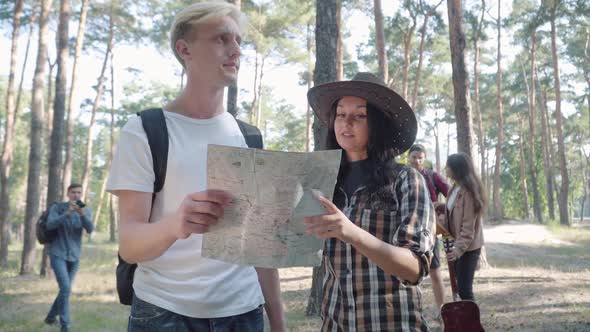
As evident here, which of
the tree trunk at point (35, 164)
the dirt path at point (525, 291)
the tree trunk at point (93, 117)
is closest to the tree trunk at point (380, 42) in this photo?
the dirt path at point (525, 291)

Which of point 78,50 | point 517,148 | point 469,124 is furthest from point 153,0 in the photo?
point 517,148

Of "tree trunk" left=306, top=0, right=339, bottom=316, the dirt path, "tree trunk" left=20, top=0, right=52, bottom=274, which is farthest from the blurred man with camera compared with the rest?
"tree trunk" left=20, top=0, right=52, bottom=274

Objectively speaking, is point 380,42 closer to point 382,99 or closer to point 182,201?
point 382,99

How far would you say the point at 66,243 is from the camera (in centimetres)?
660

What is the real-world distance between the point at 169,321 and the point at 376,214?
97cm

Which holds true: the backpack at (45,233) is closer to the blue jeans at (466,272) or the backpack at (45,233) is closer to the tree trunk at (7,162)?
the blue jeans at (466,272)

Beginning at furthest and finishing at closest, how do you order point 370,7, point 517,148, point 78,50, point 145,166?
point 517,148 < point 370,7 < point 78,50 < point 145,166

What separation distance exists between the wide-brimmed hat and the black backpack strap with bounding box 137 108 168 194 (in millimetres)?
986

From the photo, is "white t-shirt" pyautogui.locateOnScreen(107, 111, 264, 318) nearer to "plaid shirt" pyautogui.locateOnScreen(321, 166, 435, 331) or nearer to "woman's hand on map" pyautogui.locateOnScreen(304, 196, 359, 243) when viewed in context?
"woman's hand on map" pyautogui.locateOnScreen(304, 196, 359, 243)

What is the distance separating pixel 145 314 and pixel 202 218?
0.50 m

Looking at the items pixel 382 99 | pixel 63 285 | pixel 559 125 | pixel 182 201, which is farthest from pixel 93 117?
pixel 182 201

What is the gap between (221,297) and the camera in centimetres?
159

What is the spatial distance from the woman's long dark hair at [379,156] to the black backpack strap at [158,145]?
0.96m

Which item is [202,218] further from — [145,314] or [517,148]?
[517,148]
